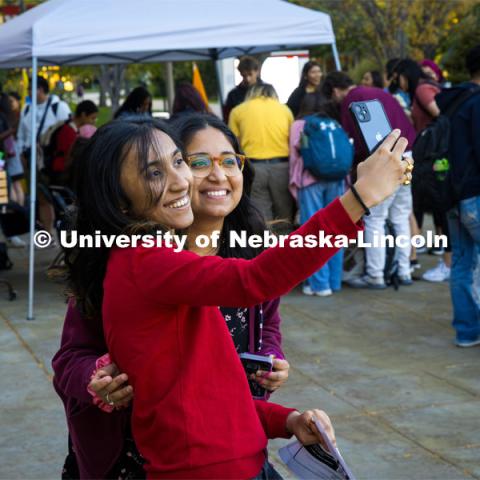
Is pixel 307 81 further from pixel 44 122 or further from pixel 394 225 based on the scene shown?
pixel 44 122

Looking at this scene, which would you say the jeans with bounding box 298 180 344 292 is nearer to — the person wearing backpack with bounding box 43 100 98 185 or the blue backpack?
the blue backpack

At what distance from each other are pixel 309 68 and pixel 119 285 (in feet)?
27.7

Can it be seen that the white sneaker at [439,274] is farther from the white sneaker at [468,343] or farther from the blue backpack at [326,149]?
the white sneaker at [468,343]

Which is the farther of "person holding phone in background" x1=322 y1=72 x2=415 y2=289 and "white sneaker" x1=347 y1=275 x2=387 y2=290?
"white sneaker" x1=347 y1=275 x2=387 y2=290

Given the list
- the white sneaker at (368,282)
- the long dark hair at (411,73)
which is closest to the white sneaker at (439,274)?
the white sneaker at (368,282)

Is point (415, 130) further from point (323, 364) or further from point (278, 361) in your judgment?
point (278, 361)

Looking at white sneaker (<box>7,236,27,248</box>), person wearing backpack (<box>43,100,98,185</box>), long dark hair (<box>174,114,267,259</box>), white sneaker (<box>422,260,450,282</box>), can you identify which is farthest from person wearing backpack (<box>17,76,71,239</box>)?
long dark hair (<box>174,114,267,259</box>)

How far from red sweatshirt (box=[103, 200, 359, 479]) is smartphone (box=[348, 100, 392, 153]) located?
359 mm

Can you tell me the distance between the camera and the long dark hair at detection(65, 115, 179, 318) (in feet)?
7.63

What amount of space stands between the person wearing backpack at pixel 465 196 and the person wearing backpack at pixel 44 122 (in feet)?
20.4

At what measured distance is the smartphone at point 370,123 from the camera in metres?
2.08

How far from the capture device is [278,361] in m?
2.56

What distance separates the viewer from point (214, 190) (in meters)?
2.72

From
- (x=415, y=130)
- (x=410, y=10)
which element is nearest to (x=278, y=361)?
(x=415, y=130)
